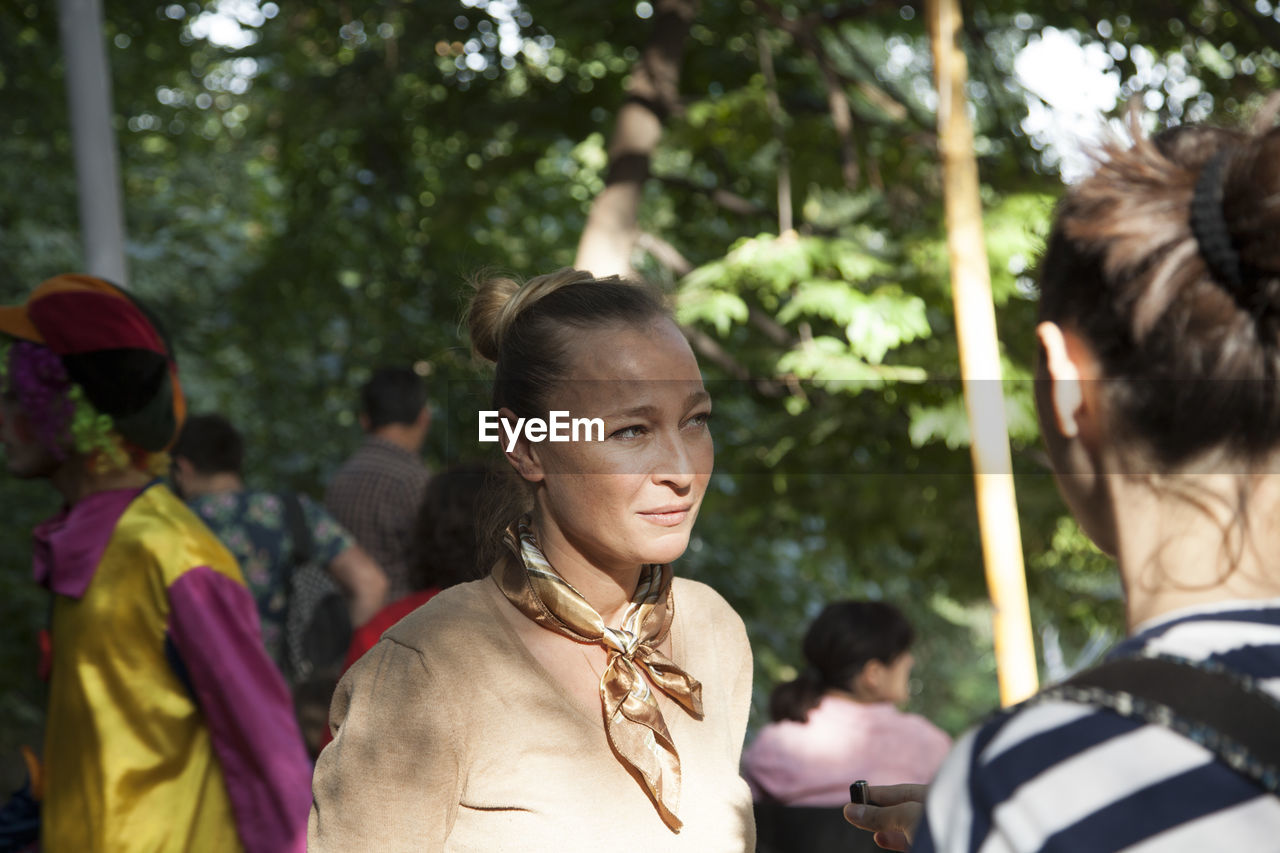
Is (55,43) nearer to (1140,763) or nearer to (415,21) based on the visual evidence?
(415,21)

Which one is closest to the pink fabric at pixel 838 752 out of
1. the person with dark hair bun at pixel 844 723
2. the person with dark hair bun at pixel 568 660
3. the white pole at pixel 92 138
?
the person with dark hair bun at pixel 844 723

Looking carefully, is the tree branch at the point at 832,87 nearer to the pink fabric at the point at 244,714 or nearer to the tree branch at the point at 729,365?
the tree branch at the point at 729,365

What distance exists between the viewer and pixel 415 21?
658 centimetres

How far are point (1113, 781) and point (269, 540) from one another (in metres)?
3.08

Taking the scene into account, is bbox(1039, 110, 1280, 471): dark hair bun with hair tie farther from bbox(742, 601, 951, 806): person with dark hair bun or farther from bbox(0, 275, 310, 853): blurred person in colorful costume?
bbox(742, 601, 951, 806): person with dark hair bun

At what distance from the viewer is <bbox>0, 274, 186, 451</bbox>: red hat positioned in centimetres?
250

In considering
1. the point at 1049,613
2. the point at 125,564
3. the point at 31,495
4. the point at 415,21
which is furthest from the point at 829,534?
the point at 31,495

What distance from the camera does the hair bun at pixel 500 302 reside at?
172 centimetres

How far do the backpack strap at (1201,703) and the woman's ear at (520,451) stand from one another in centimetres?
89

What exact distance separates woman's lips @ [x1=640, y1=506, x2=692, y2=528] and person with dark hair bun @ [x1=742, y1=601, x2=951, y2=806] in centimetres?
246


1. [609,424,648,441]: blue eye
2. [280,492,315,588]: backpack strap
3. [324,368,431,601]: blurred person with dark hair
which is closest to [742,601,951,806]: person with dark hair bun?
[324,368,431,601]: blurred person with dark hair

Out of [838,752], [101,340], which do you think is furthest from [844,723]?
[101,340]

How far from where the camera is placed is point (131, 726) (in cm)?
230

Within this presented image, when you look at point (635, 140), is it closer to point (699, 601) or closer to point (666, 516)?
point (699, 601)
